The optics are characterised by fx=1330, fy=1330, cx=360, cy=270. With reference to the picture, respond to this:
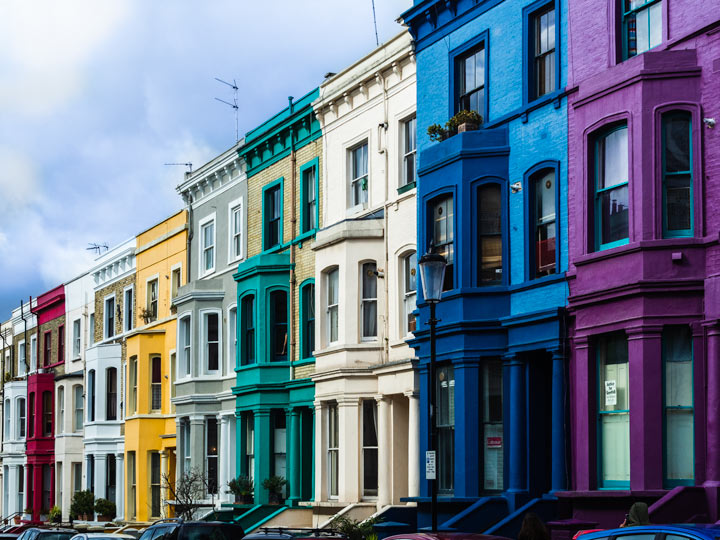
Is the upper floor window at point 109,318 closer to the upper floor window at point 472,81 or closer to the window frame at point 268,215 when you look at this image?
the window frame at point 268,215

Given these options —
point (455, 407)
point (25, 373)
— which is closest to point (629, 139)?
point (455, 407)

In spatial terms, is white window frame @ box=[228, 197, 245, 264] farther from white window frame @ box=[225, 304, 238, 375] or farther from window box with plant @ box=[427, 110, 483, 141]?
window box with plant @ box=[427, 110, 483, 141]

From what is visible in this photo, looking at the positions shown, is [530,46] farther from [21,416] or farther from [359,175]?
[21,416]

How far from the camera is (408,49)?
98.8 feet

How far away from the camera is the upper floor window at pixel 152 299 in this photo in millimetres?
46094

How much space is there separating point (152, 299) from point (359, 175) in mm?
15654

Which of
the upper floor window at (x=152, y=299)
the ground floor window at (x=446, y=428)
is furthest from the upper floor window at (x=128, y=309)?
the ground floor window at (x=446, y=428)

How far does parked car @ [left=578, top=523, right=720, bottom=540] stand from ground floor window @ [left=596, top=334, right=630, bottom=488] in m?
8.05

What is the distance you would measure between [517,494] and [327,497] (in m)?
9.36

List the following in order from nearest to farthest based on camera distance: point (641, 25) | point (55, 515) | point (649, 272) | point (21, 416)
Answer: point (649, 272)
point (641, 25)
point (55, 515)
point (21, 416)

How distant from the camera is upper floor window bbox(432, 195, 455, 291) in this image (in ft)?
87.9

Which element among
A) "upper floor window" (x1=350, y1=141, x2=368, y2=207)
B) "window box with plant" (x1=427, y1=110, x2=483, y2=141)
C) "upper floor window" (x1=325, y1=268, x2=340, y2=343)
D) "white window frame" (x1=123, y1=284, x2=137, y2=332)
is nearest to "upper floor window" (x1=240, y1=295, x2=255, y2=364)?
"upper floor window" (x1=325, y1=268, x2=340, y2=343)

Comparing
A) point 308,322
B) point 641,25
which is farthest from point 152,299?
point 641,25

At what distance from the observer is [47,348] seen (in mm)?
59969
